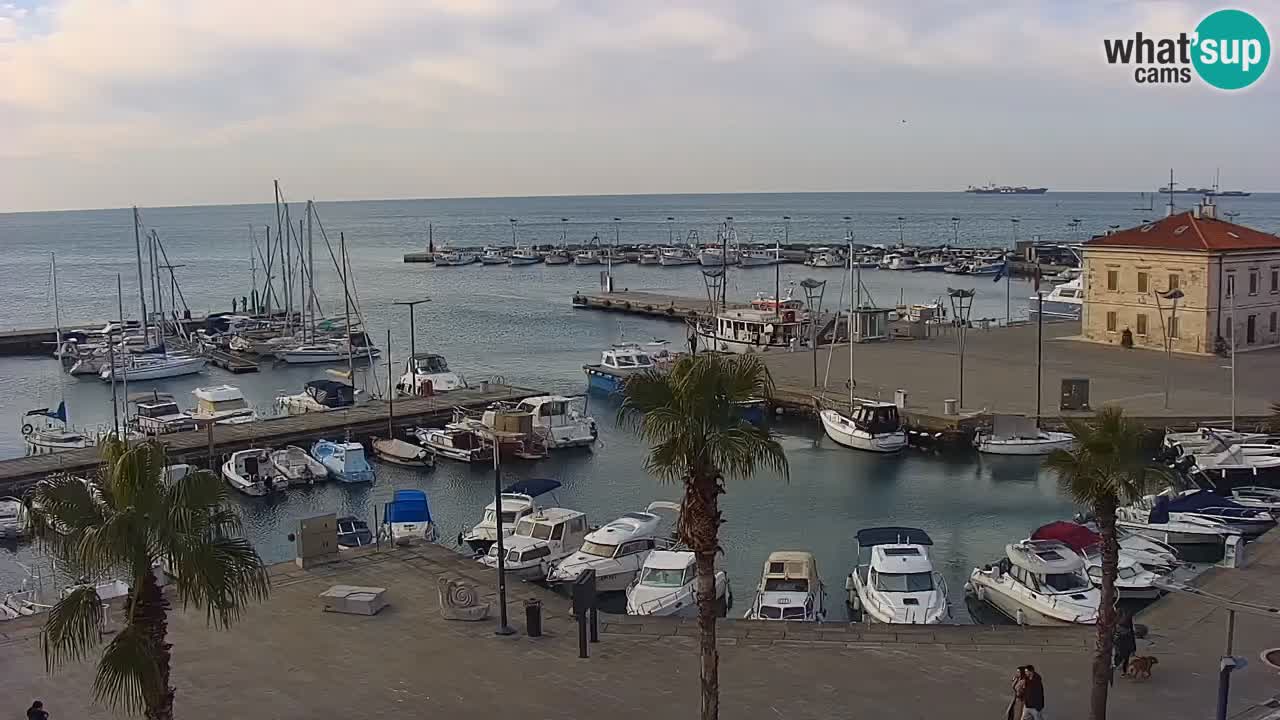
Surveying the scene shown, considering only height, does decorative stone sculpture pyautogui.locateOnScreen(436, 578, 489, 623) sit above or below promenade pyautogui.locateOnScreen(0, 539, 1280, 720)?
above

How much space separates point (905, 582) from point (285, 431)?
29.4m

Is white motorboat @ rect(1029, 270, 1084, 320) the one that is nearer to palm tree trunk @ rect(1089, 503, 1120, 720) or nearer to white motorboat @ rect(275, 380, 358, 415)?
white motorboat @ rect(275, 380, 358, 415)

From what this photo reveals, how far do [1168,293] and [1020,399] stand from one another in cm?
1381

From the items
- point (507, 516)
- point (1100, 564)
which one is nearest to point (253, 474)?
point (507, 516)

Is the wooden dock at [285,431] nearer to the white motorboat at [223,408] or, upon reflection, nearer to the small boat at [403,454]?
the white motorboat at [223,408]

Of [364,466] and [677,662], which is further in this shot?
[364,466]

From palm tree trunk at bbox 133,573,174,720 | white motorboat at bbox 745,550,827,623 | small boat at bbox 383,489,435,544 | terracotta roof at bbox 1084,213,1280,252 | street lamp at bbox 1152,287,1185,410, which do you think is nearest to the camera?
palm tree trunk at bbox 133,573,174,720

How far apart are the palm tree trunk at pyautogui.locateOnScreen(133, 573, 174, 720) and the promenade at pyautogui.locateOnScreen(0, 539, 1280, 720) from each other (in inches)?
224

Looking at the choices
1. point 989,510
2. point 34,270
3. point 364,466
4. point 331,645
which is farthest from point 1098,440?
point 34,270

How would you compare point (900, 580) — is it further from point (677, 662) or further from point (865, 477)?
point (865, 477)

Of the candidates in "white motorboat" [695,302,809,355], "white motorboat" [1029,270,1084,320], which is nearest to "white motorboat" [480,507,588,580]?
"white motorboat" [695,302,809,355]

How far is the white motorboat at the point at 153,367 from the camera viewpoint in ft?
224

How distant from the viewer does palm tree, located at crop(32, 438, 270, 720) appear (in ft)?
38.0

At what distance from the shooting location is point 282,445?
46594 mm
